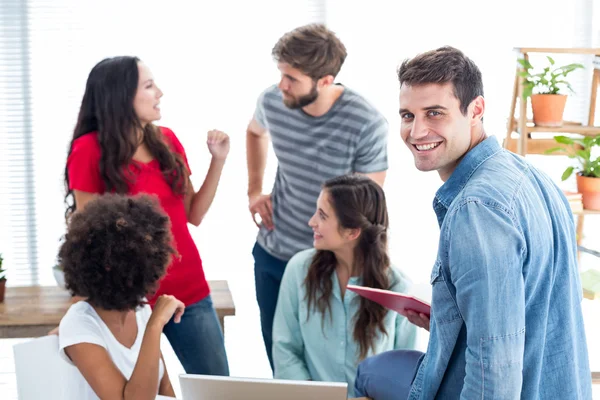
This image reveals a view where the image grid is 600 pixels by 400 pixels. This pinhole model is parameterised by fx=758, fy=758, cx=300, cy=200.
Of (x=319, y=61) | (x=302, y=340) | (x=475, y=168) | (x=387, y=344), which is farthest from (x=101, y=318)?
(x=319, y=61)

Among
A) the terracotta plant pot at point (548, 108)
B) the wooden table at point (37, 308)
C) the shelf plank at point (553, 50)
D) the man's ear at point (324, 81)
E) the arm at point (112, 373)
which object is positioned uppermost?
the shelf plank at point (553, 50)

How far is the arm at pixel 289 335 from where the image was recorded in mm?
2375

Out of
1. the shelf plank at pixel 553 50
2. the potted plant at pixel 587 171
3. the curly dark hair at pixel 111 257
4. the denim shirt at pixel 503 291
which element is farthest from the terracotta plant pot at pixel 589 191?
the curly dark hair at pixel 111 257

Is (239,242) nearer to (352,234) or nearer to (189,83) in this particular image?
(189,83)

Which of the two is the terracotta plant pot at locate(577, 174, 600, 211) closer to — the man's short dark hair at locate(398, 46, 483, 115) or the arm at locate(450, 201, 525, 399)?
the man's short dark hair at locate(398, 46, 483, 115)

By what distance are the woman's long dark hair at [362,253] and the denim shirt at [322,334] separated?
0.08 ft

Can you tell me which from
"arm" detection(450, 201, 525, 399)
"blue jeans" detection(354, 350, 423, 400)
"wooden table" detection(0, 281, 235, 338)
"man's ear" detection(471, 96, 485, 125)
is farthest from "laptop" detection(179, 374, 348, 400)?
"wooden table" detection(0, 281, 235, 338)

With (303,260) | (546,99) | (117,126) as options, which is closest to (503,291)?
(303,260)

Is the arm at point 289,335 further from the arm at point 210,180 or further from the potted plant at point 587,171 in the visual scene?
the potted plant at point 587,171

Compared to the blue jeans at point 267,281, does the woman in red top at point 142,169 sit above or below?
above

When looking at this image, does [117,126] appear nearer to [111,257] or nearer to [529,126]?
[111,257]

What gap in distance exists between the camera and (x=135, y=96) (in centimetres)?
244

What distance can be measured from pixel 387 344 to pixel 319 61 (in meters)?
1.00

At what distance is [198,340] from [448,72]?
4.62 ft
